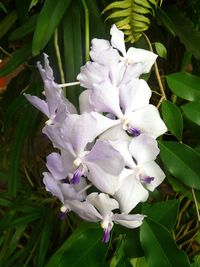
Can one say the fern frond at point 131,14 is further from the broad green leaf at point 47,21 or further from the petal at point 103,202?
the petal at point 103,202

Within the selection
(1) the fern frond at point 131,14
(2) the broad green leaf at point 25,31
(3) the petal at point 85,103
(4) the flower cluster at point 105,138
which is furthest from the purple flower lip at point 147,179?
(2) the broad green leaf at point 25,31

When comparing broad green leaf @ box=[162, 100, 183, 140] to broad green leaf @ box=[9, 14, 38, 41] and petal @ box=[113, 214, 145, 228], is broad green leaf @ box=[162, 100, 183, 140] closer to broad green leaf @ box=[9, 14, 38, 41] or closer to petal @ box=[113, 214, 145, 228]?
petal @ box=[113, 214, 145, 228]

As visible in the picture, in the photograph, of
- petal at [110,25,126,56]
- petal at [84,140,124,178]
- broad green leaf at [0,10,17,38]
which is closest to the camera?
petal at [84,140,124,178]

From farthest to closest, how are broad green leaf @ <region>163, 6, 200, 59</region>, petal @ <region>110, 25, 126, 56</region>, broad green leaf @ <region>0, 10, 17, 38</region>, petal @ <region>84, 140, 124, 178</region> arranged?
1. broad green leaf @ <region>0, 10, 17, 38</region>
2. broad green leaf @ <region>163, 6, 200, 59</region>
3. petal @ <region>110, 25, 126, 56</region>
4. petal @ <region>84, 140, 124, 178</region>

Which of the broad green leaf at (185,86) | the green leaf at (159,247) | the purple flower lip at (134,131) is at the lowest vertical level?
the green leaf at (159,247)

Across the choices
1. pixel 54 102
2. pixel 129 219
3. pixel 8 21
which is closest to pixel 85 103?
pixel 54 102

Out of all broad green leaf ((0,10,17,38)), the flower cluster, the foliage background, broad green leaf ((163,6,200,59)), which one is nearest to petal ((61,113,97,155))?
the flower cluster

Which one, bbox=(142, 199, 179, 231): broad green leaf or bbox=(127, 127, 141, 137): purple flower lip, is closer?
bbox=(127, 127, 141, 137): purple flower lip
